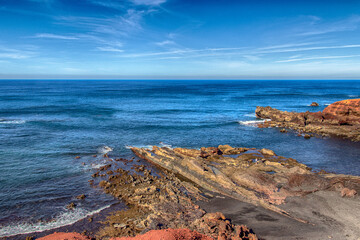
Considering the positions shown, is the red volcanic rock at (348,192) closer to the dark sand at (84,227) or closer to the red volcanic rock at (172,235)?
the red volcanic rock at (172,235)

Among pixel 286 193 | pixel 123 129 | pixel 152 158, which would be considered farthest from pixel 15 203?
pixel 123 129

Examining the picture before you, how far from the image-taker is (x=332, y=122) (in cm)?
5356

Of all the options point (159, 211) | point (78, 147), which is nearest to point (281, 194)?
point (159, 211)

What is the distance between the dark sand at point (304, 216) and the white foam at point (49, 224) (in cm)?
1101

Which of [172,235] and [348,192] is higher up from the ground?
[348,192]

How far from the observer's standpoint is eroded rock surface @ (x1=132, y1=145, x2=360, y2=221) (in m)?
21.6

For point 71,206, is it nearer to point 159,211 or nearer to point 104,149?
point 159,211

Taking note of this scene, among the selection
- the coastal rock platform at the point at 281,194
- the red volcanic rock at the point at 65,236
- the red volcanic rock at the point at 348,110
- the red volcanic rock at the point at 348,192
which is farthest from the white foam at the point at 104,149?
the red volcanic rock at the point at 348,110

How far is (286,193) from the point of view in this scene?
858 inches

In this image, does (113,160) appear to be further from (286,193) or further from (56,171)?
(286,193)

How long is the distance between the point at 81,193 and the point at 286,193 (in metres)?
21.1

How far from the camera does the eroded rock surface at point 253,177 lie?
21556 mm

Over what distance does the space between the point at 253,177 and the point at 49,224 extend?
64.7ft

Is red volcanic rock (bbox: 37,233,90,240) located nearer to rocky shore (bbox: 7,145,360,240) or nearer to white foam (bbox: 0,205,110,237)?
rocky shore (bbox: 7,145,360,240)
